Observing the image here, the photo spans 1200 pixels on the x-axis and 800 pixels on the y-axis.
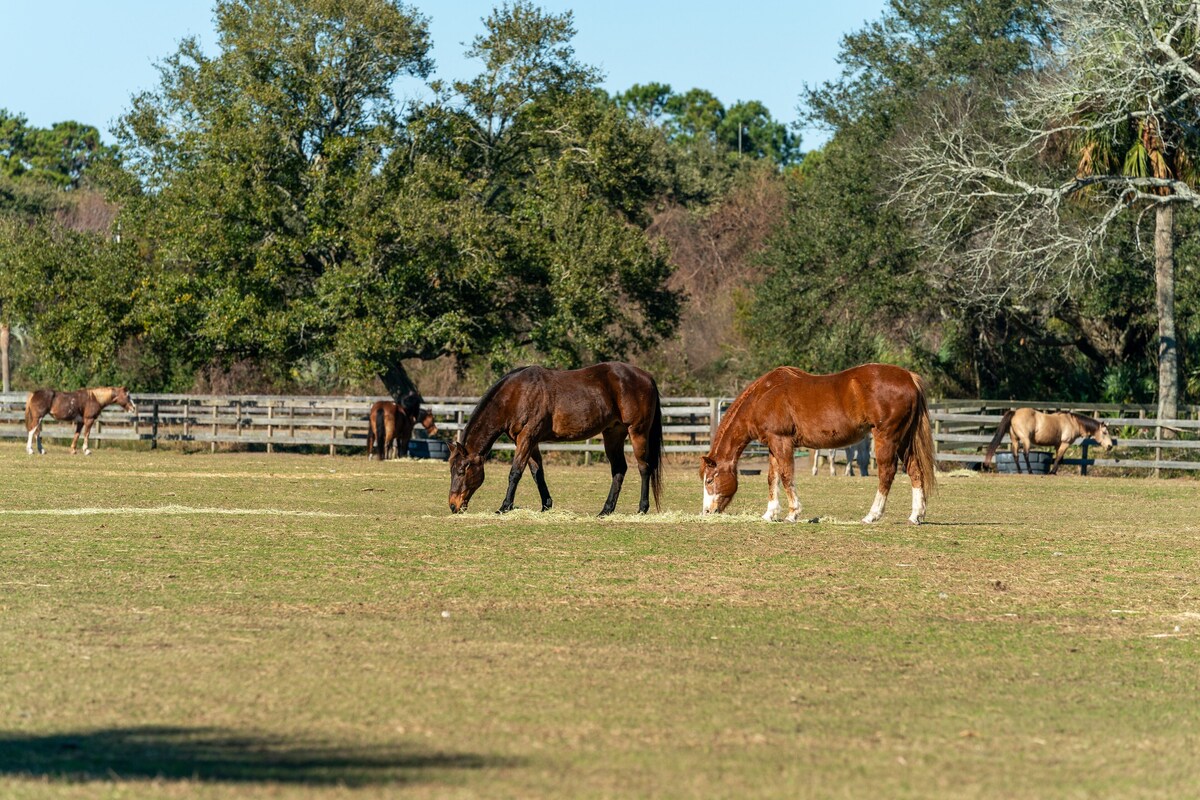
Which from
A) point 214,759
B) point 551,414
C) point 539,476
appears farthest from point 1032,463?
point 214,759

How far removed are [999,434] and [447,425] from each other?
13.2m

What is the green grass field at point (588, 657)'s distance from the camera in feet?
18.8

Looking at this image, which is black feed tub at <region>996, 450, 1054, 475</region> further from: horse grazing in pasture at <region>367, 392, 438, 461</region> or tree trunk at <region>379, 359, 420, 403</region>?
tree trunk at <region>379, 359, 420, 403</region>

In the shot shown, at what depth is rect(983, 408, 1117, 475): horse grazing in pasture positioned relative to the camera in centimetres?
3102

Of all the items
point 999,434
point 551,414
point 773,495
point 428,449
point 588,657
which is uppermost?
point 551,414

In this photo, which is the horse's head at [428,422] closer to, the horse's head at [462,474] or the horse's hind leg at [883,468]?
the horse's head at [462,474]

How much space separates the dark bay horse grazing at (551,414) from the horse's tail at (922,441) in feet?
9.99

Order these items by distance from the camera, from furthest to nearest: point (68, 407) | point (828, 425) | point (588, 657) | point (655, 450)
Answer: point (68, 407)
point (655, 450)
point (828, 425)
point (588, 657)

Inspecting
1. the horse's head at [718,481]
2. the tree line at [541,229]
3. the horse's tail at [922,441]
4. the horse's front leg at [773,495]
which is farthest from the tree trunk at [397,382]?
the horse's tail at [922,441]

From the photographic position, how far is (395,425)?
33.2 meters

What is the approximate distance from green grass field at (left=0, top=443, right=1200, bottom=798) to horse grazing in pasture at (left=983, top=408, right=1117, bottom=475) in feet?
49.3

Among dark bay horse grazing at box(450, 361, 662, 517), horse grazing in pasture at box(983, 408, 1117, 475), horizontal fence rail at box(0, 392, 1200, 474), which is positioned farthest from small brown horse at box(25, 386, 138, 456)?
horse grazing in pasture at box(983, 408, 1117, 475)

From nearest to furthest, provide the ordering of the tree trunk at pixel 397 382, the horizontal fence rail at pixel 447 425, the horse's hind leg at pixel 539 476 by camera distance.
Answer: the horse's hind leg at pixel 539 476 → the horizontal fence rail at pixel 447 425 → the tree trunk at pixel 397 382

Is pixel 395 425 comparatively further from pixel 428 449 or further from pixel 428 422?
pixel 428 422
